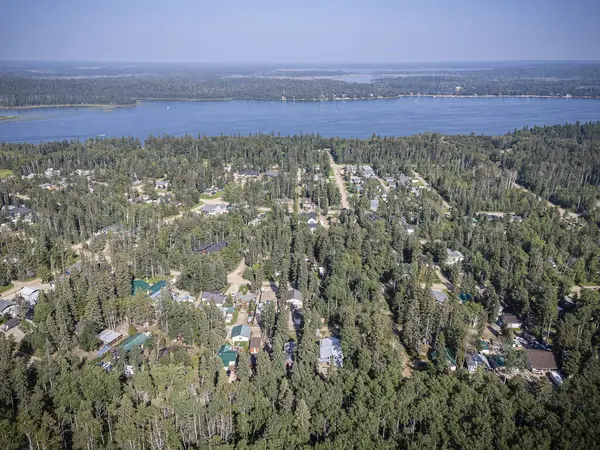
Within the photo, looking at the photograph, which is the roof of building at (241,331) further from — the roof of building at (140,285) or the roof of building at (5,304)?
the roof of building at (5,304)

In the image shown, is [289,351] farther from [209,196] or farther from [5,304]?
[209,196]

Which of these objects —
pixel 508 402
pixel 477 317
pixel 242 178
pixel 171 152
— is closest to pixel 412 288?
pixel 477 317

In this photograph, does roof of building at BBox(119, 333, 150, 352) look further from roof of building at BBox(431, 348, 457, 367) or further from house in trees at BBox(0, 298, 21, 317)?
roof of building at BBox(431, 348, 457, 367)

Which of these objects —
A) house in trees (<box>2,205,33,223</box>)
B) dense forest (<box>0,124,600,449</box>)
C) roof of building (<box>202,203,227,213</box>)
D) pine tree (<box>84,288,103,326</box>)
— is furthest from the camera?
roof of building (<box>202,203,227,213</box>)

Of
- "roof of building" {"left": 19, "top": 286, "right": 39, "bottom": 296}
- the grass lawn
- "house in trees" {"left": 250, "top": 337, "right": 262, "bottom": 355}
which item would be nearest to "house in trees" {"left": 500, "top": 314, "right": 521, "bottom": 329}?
"house in trees" {"left": 250, "top": 337, "right": 262, "bottom": 355}

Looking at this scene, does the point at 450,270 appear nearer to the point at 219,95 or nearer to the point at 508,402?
the point at 508,402

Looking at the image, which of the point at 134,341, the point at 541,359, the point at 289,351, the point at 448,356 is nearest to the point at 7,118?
the point at 134,341

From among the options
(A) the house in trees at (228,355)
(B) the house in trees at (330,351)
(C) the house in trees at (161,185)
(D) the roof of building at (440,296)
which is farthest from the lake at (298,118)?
(A) the house in trees at (228,355)
